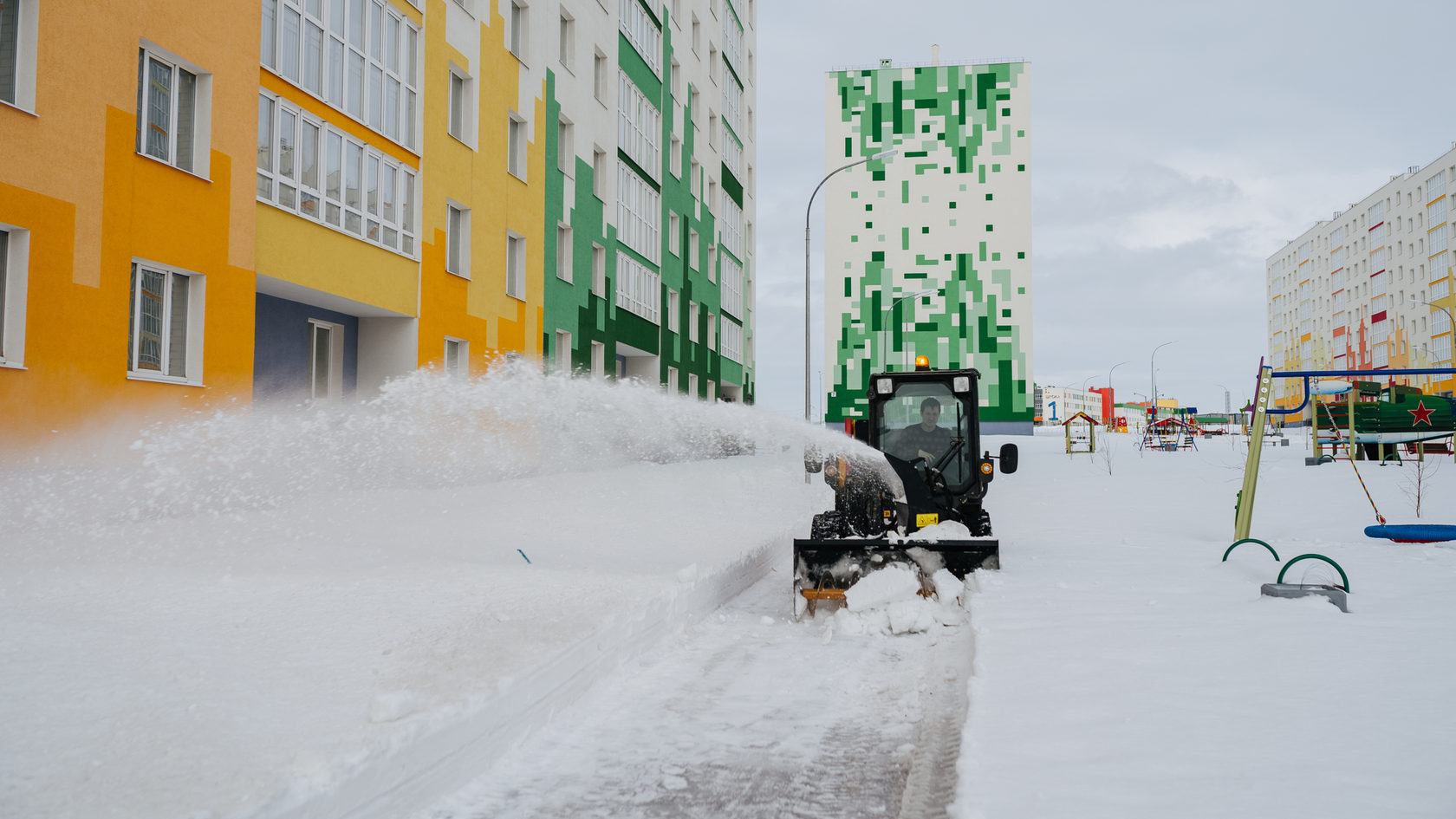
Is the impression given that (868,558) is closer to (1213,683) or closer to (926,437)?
(926,437)

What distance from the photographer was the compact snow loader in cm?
738

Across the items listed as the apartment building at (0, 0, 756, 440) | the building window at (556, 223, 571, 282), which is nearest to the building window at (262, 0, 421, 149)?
the apartment building at (0, 0, 756, 440)

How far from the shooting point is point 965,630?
664cm

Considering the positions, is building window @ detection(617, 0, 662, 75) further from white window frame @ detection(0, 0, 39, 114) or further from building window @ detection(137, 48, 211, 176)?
white window frame @ detection(0, 0, 39, 114)

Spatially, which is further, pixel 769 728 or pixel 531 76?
pixel 531 76

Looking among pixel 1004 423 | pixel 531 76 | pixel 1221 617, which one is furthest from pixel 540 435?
pixel 1004 423

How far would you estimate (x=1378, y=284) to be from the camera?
9244cm

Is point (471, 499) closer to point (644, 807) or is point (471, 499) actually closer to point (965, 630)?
point (965, 630)

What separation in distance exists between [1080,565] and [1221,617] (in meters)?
2.58

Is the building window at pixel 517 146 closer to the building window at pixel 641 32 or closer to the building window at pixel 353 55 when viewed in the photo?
the building window at pixel 353 55

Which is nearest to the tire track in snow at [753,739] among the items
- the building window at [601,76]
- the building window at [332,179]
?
the building window at [332,179]

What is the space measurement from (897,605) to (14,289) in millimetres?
9313

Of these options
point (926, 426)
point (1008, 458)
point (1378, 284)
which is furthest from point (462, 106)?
point (1378, 284)

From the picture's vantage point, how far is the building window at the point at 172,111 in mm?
11656
